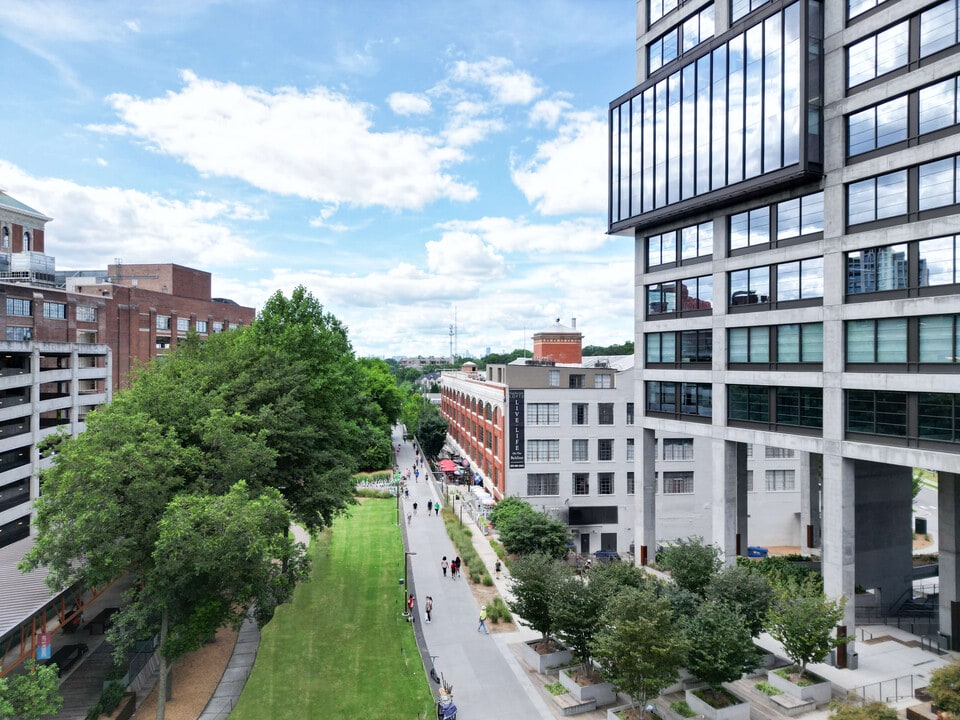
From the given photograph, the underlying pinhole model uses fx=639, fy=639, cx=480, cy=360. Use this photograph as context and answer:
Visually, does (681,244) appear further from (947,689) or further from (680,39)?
(947,689)

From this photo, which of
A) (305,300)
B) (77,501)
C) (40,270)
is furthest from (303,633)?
(40,270)

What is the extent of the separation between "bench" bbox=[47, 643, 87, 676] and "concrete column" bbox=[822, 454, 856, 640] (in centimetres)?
3551

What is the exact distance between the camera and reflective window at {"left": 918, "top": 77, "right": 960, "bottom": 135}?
26.0 meters

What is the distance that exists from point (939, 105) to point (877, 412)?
13177 millimetres

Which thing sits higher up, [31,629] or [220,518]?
[220,518]

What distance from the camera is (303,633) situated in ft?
105

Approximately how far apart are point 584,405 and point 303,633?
3402cm

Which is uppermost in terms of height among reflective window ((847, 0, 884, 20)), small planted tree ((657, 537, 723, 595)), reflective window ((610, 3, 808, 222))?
reflective window ((847, 0, 884, 20))

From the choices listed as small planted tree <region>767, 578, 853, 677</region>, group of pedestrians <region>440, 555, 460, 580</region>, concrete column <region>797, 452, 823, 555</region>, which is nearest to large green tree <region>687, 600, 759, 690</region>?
small planted tree <region>767, 578, 853, 677</region>

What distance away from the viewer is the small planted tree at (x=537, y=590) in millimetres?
28031

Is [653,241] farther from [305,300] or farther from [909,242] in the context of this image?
[305,300]

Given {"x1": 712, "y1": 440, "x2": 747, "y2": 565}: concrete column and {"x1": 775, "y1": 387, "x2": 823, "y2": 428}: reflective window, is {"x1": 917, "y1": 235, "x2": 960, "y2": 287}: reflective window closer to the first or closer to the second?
{"x1": 775, "y1": 387, "x2": 823, "y2": 428}: reflective window

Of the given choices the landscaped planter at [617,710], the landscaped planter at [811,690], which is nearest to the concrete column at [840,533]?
the landscaped planter at [811,690]

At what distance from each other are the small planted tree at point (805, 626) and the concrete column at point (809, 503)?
25.4 meters
